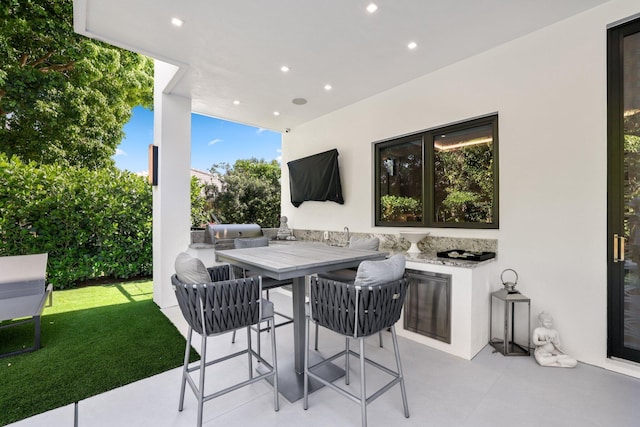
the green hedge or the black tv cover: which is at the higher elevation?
the black tv cover

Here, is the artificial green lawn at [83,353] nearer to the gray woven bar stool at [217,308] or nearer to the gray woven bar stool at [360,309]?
the gray woven bar stool at [217,308]

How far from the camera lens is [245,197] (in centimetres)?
949

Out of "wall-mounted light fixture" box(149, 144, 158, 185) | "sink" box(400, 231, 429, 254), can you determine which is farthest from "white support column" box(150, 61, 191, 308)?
"sink" box(400, 231, 429, 254)

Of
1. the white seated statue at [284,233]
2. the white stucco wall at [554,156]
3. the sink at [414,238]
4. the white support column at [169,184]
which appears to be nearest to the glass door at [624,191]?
the white stucco wall at [554,156]

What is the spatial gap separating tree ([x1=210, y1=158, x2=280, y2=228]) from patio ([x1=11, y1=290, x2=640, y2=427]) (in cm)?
730

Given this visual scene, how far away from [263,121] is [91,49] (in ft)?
12.7

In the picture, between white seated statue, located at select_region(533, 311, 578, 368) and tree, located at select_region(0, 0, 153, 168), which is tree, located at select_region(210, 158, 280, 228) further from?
white seated statue, located at select_region(533, 311, 578, 368)

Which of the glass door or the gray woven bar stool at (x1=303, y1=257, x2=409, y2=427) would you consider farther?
the glass door

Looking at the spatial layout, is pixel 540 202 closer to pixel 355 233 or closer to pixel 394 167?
pixel 394 167

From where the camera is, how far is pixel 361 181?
4219 millimetres

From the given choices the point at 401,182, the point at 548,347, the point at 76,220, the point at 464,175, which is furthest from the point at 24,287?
the point at 548,347

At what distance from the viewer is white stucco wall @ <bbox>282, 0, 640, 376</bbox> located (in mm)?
2293

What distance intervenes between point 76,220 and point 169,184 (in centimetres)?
193

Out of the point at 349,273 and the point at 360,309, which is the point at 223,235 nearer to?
the point at 349,273
